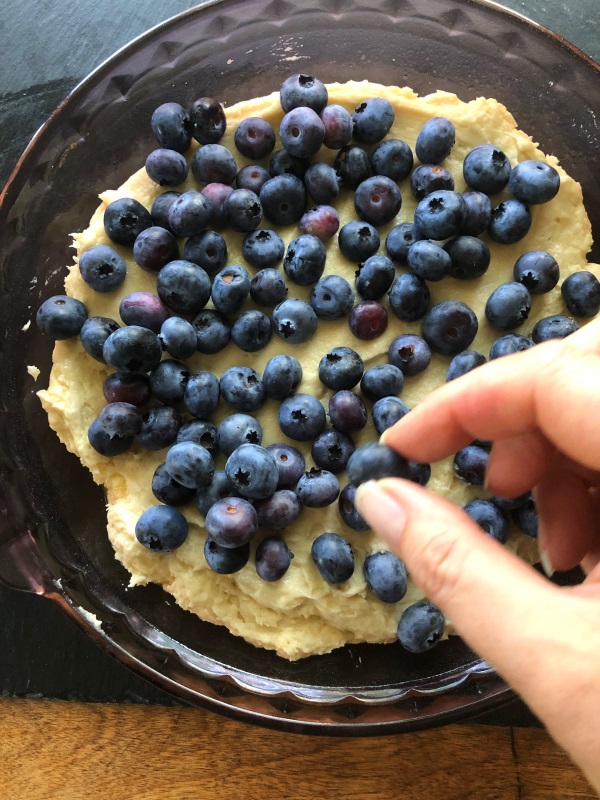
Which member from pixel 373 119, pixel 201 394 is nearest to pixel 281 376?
pixel 201 394

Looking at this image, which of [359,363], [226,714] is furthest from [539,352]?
[226,714]

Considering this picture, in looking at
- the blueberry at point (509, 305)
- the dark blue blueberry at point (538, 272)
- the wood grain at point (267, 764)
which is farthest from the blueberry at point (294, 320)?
the wood grain at point (267, 764)

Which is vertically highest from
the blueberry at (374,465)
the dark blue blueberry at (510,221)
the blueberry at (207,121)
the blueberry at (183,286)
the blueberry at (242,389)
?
the dark blue blueberry at (510,221)

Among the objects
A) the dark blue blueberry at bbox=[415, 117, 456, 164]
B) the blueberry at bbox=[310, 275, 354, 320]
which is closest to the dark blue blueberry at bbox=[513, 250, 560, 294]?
the dark blue blueberry at bbox=[415, 117, 456, 164]

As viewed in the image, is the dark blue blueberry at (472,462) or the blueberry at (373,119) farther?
the blueberry at (373,119)

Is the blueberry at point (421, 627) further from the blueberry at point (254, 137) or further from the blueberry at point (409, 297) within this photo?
the blueberry at point (254, 137)
